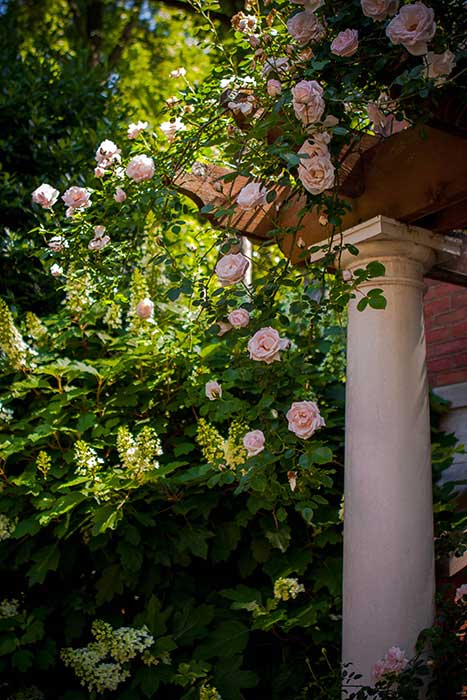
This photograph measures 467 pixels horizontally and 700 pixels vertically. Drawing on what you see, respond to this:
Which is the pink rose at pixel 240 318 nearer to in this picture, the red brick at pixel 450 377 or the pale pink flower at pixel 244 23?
the pale pink flower at pixel 244 23

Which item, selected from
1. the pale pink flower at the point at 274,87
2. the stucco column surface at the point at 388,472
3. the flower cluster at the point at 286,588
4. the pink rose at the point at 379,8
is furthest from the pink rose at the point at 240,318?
the flower cluster at the point at 286,588

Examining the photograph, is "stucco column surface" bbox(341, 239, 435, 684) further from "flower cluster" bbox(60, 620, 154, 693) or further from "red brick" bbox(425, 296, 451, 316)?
"red brick" bbox(425, 296, 451, 316)

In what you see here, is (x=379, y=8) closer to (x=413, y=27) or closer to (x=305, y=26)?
(x=413, y=27)

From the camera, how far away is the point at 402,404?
99.4 inches

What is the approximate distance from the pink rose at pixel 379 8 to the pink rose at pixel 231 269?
72 centimetres

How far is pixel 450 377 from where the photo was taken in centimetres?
424

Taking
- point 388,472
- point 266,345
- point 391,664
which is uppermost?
point 266,345

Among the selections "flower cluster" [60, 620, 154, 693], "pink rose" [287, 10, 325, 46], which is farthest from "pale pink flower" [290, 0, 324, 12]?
"flower cluster" [60, 620, 154, 693]

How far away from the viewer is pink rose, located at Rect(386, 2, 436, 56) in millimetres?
1833

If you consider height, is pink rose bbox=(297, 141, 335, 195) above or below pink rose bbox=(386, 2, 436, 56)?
below

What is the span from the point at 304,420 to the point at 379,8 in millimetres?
1074

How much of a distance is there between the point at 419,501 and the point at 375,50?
54.6 inches

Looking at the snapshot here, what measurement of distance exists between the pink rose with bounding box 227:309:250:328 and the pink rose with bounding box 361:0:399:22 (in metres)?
0.86

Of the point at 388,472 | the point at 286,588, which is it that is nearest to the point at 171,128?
the point at 388,472
